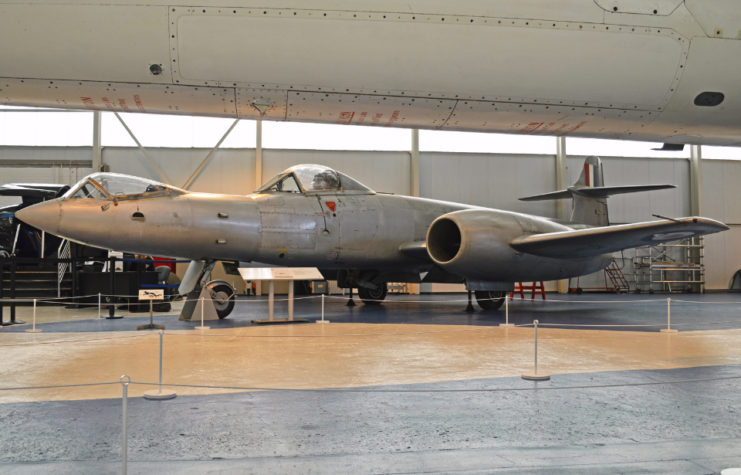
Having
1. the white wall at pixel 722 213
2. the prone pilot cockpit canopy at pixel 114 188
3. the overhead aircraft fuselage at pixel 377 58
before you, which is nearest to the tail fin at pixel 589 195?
the prone pilot cockpit canopy at pixel 114 188

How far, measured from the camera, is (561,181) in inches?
781

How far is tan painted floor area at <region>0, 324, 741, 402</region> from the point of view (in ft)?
14.0

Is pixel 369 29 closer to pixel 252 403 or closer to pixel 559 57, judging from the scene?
pixel 559 57

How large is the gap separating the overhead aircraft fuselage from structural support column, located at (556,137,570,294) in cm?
1679

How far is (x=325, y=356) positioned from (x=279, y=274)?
10.5ft

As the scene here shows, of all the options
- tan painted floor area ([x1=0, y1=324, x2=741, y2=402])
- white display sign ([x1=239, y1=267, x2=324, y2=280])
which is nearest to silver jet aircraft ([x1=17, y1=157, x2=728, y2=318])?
white display sign ([x1=239, y1=267, x2=324, y2=280])

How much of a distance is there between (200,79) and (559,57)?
225cm

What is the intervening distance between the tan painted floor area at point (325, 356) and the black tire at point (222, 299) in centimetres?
152

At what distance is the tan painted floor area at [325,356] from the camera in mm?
4270

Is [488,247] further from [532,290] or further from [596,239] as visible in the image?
[532,290]

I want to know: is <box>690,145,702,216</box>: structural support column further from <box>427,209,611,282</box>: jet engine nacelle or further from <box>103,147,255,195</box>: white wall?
<box>103,147,255,195</box>: white wall

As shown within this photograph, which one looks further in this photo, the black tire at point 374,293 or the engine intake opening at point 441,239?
the black tire at point 374,293

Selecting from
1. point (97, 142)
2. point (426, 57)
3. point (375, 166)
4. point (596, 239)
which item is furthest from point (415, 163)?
point (426, 57)

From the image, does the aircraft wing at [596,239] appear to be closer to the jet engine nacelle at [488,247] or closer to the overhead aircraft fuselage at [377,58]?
the jet engine nacelle at [488,247]
